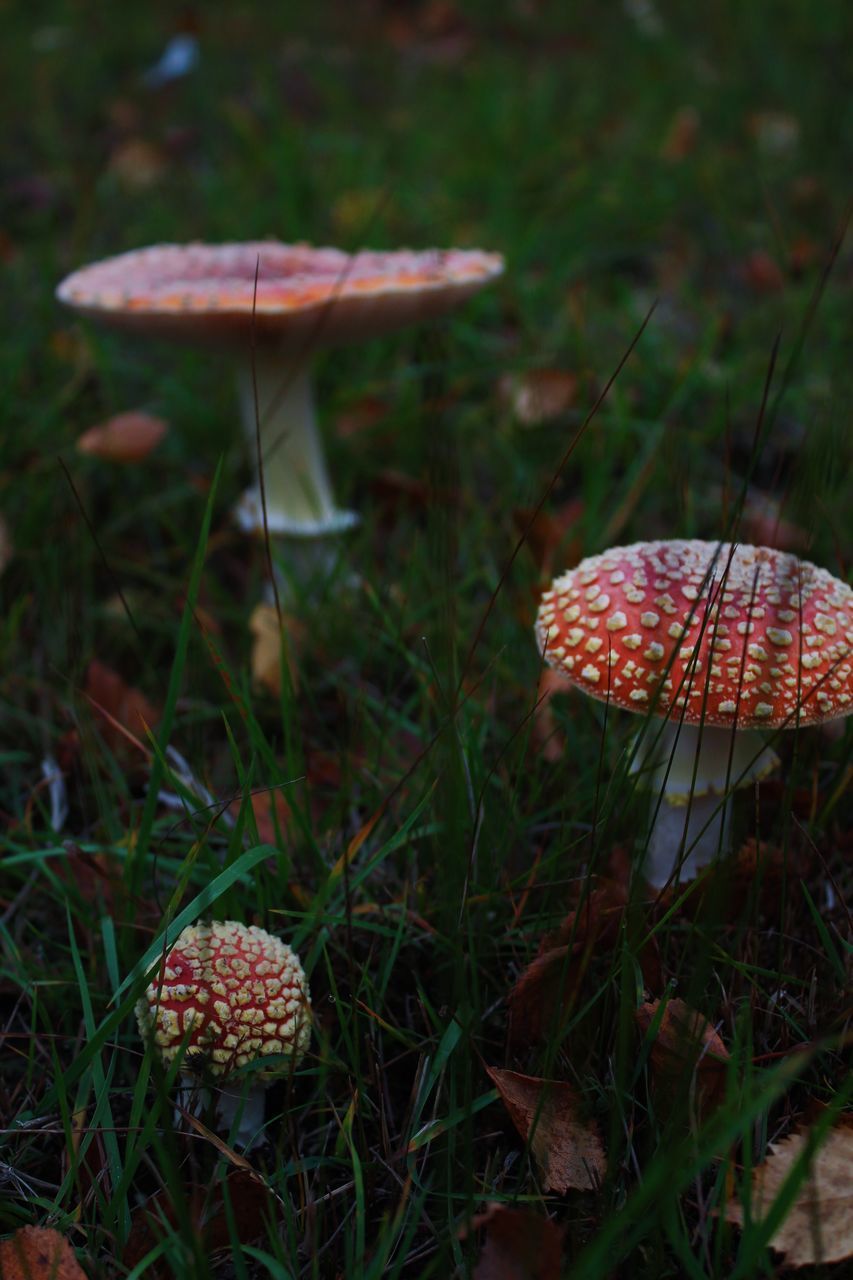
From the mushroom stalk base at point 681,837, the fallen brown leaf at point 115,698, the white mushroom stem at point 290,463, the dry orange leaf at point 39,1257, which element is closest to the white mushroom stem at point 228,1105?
the dry orange leaf at point 39,1257

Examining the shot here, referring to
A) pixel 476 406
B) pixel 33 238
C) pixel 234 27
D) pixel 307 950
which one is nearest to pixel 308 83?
pixel 234 27

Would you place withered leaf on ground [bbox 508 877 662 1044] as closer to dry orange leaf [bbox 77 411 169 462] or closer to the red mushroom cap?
the red mushroom cap

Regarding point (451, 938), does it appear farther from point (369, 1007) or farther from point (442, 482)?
point (442, 482)

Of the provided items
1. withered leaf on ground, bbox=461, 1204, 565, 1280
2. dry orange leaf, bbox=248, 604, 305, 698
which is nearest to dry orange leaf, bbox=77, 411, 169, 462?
dry orange leaf, bbox=248, 604, 305, 698

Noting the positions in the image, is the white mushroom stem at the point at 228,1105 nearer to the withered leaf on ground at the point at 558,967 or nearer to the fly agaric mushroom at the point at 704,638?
the withered leaf on ground at the point at 558,967

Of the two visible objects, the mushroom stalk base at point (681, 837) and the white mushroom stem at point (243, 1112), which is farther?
the mushroom stalk base at point (681, 837)
